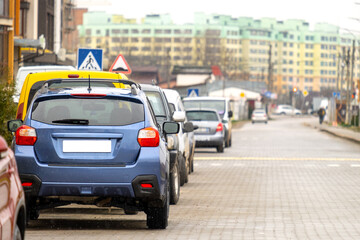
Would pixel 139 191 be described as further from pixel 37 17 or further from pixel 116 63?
pixel 37 17

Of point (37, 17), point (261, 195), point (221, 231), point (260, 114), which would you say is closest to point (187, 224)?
point (221, 231)

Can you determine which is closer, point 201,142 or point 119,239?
point 119,239

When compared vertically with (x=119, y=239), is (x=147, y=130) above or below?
above

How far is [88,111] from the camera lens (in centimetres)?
1030

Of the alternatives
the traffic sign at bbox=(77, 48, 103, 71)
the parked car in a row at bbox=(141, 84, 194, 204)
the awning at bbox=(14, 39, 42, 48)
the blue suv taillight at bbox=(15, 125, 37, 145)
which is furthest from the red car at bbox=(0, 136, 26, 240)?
the awning at bbox=(14, 39, 42, 48)

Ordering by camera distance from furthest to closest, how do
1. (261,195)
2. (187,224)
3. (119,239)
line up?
(261,195), (187,224), (119,239)

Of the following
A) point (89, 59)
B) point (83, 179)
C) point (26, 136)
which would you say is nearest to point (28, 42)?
point (89, 59)

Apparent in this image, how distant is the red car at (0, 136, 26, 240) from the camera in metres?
6.32

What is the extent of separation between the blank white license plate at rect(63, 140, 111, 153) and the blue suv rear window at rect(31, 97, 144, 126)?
0.19 metres

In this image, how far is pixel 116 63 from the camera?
2631cm

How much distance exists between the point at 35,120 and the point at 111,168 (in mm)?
931

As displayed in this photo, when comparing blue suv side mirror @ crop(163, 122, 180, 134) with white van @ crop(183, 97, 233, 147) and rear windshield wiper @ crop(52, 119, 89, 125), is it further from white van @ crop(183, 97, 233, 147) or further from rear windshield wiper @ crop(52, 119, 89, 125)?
white van @ crop(183, 97, 233, 147)

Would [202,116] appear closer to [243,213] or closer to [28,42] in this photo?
[28,42]

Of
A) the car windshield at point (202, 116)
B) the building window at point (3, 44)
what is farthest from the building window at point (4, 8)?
the car windshield at point (202, 116)
